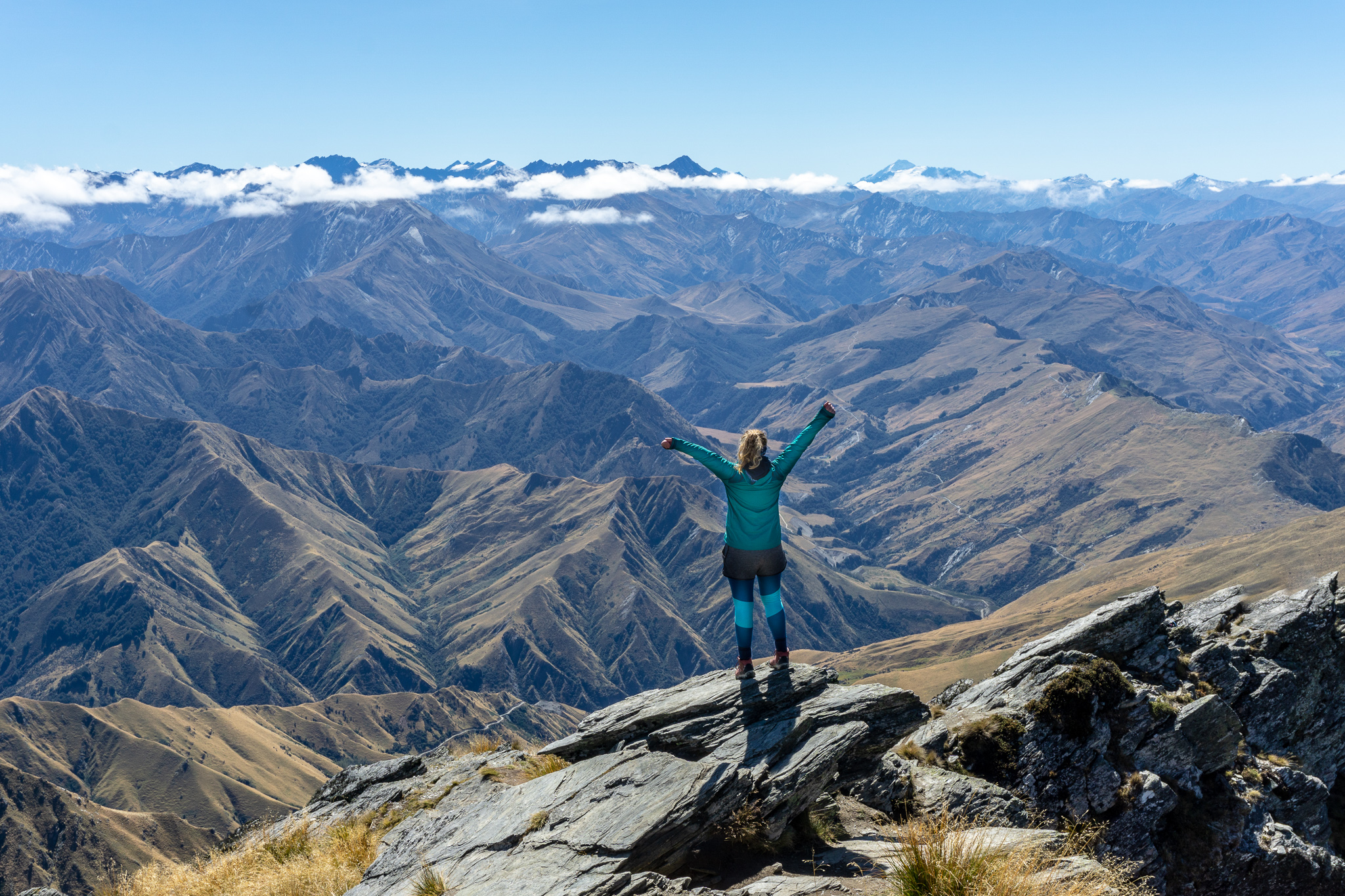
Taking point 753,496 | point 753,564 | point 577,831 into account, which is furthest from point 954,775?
point 577,831

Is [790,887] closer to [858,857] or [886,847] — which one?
[858,857]

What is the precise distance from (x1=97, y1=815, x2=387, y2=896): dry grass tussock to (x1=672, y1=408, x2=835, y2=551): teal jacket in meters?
10.9

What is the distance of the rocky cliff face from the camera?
16344 millimetres

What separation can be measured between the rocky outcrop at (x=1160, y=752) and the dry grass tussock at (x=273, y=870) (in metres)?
11.5

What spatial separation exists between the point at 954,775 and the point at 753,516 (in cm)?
833

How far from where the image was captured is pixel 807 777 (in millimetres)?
17375

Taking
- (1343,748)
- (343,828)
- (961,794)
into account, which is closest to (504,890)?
(343,828)

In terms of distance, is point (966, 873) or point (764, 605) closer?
point (966, 873)

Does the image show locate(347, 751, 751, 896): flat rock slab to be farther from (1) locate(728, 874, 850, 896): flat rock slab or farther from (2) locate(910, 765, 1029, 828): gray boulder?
(2) locate(910, 765, 1029, 828): gray boulder

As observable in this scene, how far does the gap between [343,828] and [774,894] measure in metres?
12.3

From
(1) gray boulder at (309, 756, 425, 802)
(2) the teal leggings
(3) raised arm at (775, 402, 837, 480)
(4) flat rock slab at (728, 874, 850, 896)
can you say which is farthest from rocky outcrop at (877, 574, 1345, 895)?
(1) gray boulder at (309, 756, 425, 802)

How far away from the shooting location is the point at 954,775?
21.5 meters

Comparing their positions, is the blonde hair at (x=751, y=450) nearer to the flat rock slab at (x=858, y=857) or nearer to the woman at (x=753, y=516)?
the woman at (x=753, y=516)

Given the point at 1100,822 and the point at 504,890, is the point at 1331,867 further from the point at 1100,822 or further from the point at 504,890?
the point at 504,890
